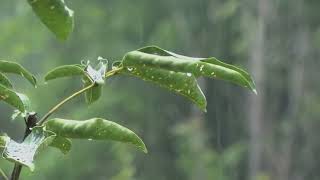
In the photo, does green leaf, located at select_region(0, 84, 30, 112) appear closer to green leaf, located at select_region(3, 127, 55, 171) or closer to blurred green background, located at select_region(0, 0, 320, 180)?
green leaf, located at select_region(3, 127, 55, 171)

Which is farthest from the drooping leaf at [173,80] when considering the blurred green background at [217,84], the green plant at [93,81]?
the blurred green background at [217,84]

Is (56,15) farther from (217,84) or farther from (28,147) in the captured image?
(217,84)

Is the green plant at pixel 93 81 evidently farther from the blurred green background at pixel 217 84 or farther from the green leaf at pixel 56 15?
the blurred green background at pixel 217 84

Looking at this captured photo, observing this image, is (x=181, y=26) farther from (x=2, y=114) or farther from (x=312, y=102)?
(x=2, y=114)

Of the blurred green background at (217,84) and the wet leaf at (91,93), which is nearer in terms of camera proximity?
the wet leaf at (91,93)

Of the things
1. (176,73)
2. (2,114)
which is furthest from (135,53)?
(2,114)

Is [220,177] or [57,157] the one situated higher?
[57,157]

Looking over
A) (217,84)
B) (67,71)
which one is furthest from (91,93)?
(217,84)
